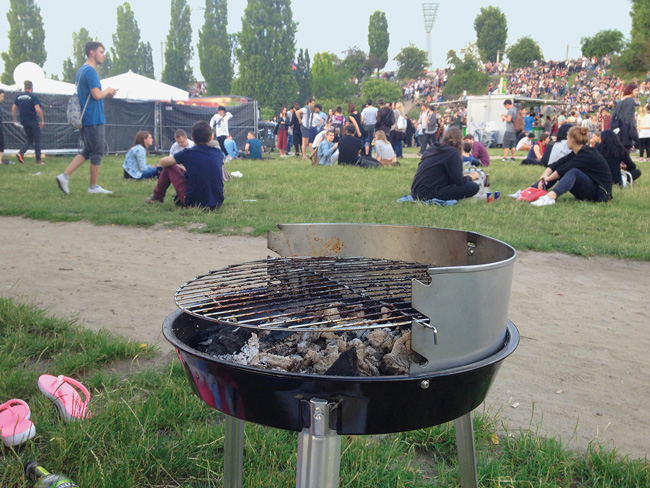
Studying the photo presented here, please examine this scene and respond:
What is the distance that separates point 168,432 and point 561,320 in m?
2.67

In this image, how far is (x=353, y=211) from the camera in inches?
291

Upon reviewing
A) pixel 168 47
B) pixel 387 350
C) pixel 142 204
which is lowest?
pixel 142 204

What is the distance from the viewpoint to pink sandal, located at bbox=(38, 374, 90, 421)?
89.4 inches

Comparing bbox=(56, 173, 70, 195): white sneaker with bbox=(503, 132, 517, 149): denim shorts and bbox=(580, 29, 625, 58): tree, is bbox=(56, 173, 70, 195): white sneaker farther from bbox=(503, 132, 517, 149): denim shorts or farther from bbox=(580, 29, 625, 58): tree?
bbox=(580, 29, 625, 58): tree

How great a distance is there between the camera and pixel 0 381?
98.7 inches

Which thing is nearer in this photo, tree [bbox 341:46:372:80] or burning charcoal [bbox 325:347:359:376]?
burning charcoal [bbox 325:347:359:376]

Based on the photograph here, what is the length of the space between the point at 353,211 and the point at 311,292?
18.2 feet

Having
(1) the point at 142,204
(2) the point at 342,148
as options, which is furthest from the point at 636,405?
(2) the point at 342,148

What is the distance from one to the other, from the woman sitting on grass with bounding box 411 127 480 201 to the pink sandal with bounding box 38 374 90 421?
6.18 meters

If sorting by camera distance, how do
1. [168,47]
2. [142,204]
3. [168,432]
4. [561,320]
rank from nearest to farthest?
[168,432]
[561,320]
[142,204]
[168,47]

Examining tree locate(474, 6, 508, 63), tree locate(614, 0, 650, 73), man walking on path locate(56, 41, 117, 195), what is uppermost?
tree locate(474, 6, 508, 63)

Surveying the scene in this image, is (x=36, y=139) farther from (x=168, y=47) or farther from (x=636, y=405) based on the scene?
(x=168, y=47)

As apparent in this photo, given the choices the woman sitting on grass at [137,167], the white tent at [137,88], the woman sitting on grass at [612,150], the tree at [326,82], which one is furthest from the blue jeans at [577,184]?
the tree at [326,82]

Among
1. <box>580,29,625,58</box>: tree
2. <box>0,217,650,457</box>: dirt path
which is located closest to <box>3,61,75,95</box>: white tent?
<box>0,217,650,457</box>: dirt path
